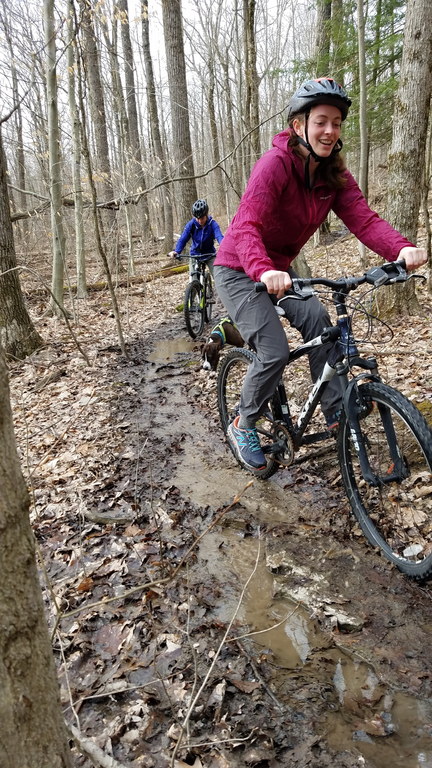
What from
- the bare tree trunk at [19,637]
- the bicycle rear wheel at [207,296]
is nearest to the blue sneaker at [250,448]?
the bare tree trunk at [19,637]

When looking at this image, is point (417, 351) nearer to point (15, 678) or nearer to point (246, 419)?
point (246, 419)

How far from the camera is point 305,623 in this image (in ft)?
8.56

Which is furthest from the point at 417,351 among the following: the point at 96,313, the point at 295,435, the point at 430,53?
the point at 96,313

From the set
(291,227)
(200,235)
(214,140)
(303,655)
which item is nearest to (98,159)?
(214,140)

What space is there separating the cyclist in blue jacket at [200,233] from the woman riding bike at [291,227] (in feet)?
16.5

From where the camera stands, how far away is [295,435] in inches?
143

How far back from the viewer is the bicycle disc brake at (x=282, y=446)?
3670 millimetres

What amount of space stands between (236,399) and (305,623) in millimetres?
2692

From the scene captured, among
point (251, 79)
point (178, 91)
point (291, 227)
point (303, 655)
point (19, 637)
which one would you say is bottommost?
point (303, 655)

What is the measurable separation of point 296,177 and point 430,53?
14.2ft

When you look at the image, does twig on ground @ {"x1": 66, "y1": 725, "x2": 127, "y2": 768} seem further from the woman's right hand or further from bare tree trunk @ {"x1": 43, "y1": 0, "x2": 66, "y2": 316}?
bare tree trunk @ {"x1": 43, "y1": 0, "x2": 66, "y2": 316}

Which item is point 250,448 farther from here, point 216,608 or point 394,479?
point 216,608

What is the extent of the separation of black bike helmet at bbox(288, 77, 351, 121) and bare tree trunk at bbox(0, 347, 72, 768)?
262cm

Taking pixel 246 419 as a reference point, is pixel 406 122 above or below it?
above
